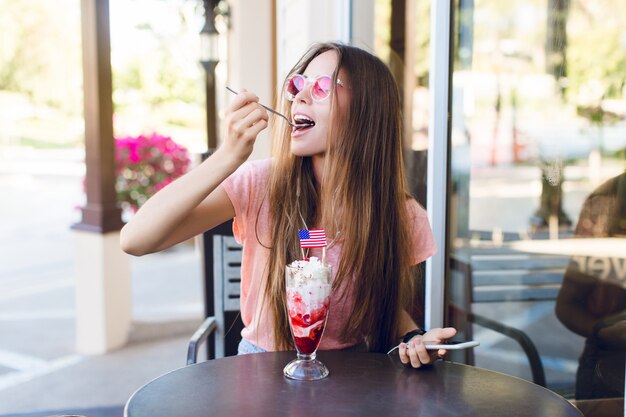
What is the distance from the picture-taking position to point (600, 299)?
2.37 m

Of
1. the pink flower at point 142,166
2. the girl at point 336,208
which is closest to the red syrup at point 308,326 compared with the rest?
the girl at point 336,208

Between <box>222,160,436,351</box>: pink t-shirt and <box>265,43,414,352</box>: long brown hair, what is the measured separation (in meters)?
0.03

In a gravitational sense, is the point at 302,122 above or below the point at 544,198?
above

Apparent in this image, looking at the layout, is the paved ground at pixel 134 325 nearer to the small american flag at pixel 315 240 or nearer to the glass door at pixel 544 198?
the glass door at pixel 544 198

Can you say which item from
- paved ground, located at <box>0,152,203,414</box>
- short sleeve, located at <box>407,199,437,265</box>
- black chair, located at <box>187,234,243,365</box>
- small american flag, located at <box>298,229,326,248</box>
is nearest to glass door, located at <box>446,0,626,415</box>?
short sleeve, located at <box>407,199,437,265</box>

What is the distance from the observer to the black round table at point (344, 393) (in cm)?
119

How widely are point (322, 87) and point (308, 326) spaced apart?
2.06 feet

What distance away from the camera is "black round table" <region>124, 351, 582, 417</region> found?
119 cm

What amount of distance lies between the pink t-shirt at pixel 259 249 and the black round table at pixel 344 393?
22 cm

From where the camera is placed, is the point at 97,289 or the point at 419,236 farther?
the point at 97,289

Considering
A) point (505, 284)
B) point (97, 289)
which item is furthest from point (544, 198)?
point (97, 289)

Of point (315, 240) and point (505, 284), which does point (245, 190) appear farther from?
point (505, 284)

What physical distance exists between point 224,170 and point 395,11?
1.90 metres

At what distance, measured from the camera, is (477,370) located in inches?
56.4
